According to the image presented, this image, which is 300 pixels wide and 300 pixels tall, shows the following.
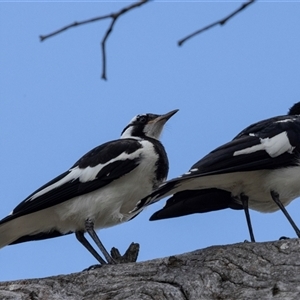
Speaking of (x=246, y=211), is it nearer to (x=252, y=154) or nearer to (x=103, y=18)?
(x=252, y=154)

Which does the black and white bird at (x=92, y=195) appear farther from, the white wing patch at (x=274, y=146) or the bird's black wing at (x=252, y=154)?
the white wing patch at (x=274, y=146)

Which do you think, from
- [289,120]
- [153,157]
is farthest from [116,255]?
[289,120]

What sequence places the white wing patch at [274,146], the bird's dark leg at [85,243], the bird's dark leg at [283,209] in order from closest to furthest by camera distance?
the white wing patch at [274,146]
the bird's dark leg at [283,209]
the bird's dark leg at [85,243]

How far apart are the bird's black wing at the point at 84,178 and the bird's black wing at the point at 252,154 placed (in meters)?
0.47

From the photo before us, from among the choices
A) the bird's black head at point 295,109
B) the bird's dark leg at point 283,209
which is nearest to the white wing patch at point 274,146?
the bird's dark leg at point 283,209

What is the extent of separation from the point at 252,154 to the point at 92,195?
169 cm

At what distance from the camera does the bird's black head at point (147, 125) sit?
7848 millimetres

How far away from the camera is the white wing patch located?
622cm

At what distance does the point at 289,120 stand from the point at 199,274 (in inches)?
85.8

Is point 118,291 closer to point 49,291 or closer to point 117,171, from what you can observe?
point 49,291

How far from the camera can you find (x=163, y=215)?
263 inches

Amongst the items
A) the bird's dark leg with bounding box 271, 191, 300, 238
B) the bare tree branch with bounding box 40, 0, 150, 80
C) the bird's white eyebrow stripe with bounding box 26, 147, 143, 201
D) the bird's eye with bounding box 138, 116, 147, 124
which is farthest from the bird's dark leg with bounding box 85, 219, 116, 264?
the bare tree branch with bounding box 40, 0, 150, 80

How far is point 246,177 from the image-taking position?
251 inches

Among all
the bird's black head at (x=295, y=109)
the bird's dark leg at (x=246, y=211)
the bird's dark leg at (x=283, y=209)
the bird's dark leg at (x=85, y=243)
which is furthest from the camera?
the bird's black head at (x=295, y=109)
